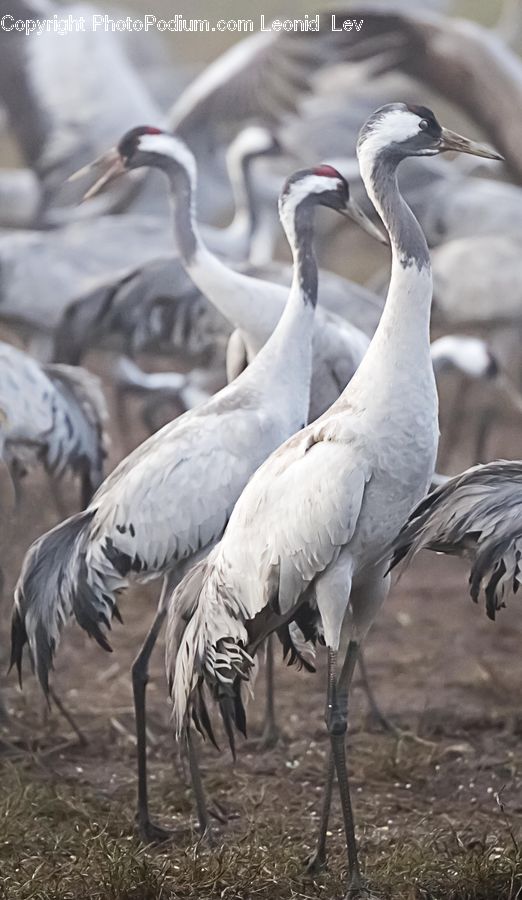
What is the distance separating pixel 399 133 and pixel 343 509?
0.85 meters

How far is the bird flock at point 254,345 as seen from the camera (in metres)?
2.91

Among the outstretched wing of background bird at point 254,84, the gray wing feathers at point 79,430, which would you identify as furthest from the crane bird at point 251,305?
the outstretched wing of background bird at point 254,84

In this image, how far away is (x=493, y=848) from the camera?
3.08 metres

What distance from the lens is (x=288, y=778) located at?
12.9ft

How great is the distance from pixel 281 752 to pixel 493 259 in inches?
121

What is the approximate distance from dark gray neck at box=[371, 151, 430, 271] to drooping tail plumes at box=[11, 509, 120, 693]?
1.08m

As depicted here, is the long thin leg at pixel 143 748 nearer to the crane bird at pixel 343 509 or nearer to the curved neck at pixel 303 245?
the crane bird at pixel 343 509

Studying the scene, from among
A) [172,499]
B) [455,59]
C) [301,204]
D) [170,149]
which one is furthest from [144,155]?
[455,59]

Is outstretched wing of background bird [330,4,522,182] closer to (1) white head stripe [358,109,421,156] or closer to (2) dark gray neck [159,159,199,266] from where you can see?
(2) dark gray neck [159,159,199,266]

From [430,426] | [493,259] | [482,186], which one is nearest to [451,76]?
[482,186]

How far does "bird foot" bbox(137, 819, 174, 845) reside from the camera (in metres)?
3.40

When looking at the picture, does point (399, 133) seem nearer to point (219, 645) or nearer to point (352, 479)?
point (352, 479)

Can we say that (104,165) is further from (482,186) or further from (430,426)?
(482,186)

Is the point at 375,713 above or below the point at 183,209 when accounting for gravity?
below
